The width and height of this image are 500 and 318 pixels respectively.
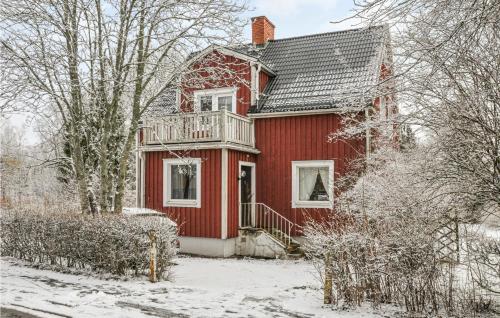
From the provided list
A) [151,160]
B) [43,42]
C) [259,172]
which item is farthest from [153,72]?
[259,172]

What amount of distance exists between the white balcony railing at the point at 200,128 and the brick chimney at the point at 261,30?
5490 mm

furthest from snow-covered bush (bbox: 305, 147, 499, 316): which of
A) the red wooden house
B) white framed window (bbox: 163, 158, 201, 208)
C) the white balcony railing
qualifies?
white framed window (bbox: 163, 158, 201, 208)

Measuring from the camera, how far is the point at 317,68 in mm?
15859

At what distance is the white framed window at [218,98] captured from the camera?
1555 cm

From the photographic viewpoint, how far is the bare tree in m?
Answer: 10.4

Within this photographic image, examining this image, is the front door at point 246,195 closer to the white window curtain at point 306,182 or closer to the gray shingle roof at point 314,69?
the white window curtain at point 306,182

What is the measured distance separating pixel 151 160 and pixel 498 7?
12.4 meters

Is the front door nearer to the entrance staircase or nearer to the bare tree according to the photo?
the entrance staircase

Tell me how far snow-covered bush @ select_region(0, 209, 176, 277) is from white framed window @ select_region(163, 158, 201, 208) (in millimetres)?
4512

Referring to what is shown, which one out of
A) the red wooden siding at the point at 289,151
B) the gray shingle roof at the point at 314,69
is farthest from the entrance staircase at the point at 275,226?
the gray shingle roof at the point at 314,69

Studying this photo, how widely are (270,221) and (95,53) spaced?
8.04m

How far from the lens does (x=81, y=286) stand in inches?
326

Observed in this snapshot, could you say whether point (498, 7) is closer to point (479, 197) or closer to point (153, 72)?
point (479, 197)

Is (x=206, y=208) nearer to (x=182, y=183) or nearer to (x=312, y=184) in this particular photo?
(x=182, y=183)
